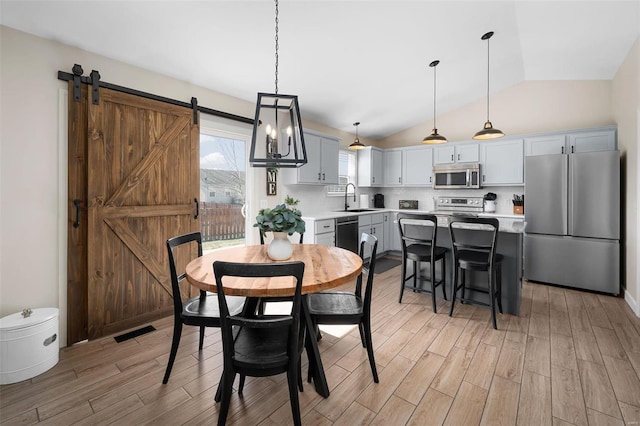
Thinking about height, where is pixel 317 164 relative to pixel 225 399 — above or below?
above

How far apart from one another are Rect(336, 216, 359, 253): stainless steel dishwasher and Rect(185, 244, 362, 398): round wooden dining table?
7.00 feet

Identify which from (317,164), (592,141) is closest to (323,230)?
(317,164)

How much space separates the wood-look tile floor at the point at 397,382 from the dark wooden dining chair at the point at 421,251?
1.91 feet

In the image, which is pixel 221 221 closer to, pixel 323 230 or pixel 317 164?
pixel 323 230

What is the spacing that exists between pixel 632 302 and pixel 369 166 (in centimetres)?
413

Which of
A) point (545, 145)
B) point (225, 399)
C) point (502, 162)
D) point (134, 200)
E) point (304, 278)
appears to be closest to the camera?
point (225, 399)

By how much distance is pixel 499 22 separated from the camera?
10.4 feet

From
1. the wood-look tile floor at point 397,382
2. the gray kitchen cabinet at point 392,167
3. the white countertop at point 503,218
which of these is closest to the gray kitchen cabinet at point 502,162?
the white countertop at point 503,218

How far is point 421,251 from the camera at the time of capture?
333 cm

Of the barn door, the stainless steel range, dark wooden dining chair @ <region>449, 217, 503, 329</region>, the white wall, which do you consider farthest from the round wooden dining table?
the stainless steel range

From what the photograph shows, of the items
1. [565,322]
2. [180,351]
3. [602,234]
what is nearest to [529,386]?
[565,322]

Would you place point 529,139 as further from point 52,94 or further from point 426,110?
point 52,94

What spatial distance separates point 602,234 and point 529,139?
5.80 ft

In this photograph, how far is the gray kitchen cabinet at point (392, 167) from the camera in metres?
6.09
